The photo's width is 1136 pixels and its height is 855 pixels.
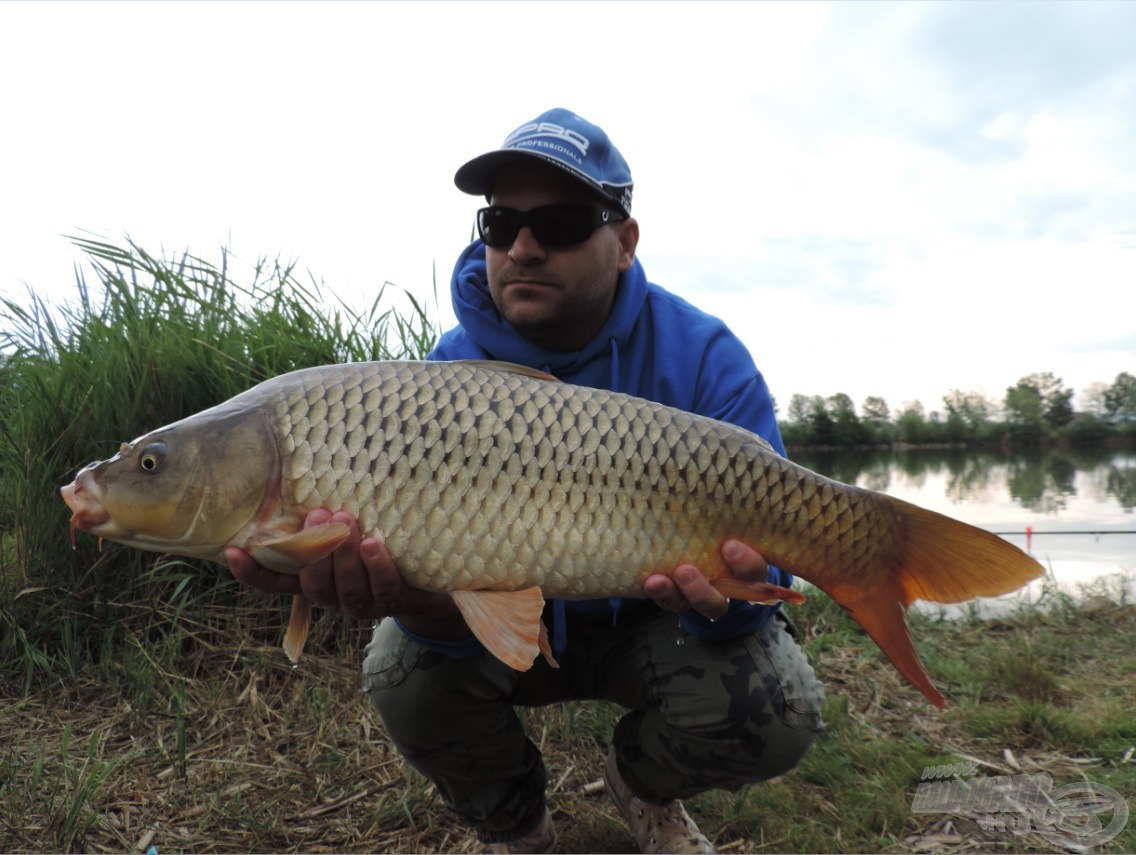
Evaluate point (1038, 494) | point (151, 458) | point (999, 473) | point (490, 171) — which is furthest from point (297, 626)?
point (999, 473)

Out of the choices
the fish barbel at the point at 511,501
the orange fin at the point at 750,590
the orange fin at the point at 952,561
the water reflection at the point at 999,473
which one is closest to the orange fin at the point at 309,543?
the fish barbel at the point at 511,501

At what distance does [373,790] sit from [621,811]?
573 mm

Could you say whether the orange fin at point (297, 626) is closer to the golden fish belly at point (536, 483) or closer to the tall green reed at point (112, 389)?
the golden fish belly at point (536, 483)

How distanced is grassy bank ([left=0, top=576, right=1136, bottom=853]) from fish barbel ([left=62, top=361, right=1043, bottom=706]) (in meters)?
0.63

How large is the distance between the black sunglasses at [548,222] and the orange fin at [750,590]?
0.80 metres

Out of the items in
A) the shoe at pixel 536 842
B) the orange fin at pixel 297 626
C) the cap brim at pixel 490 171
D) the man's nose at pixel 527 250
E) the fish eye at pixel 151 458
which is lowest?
the shoe at pixel 536 842

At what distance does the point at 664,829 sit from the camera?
5.48ft

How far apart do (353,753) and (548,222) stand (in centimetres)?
134

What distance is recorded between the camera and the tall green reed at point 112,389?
2369 mm

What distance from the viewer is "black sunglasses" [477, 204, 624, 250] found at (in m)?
1.75

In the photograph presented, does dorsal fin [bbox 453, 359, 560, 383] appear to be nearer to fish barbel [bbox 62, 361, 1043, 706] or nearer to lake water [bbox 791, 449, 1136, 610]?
fish barbel [bbox 62, 361, 1043, 706]

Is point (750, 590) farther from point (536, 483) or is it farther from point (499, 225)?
point (499, 225)

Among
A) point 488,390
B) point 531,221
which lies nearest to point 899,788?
point 488,390

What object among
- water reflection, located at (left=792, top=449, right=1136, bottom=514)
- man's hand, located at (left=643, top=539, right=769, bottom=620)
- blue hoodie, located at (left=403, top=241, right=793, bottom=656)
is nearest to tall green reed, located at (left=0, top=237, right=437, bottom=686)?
blue hoodie, located at (left=403, top=241, right=793, bottom=656)
